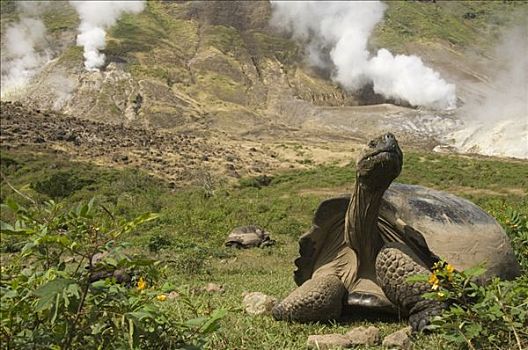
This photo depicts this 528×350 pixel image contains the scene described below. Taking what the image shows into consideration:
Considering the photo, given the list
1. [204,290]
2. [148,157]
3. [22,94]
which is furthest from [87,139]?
[204,290]

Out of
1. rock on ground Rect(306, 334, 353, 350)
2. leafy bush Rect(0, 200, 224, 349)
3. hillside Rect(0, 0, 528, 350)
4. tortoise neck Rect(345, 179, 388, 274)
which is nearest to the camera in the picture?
leafy bush Rect(0, 200, 224, 349)

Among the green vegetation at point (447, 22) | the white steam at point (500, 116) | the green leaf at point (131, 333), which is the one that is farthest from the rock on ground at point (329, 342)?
the green vegetation at point (447, 22)

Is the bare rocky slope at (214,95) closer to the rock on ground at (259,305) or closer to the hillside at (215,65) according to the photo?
the hillside at (215,65)

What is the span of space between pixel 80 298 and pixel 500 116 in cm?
4393

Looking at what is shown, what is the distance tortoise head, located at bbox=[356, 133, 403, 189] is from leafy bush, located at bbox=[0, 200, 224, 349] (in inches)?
66.0

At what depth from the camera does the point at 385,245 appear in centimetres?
331

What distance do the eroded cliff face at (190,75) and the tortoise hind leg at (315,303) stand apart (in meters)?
39.8

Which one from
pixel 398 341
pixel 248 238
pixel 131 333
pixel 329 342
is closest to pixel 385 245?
pixel 398 341

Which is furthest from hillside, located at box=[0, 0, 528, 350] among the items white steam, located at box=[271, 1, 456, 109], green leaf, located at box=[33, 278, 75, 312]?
white steam, located at box=[271, 1, 456, 109]

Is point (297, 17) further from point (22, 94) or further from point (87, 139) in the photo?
point (87, 139)

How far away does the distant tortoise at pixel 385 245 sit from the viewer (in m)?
3.10

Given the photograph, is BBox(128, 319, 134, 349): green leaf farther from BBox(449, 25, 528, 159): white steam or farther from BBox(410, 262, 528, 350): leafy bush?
BBox(449, 25, 528, 159): white steam

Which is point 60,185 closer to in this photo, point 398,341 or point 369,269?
point 369,269

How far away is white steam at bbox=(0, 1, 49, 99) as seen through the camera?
49156 millimetres
